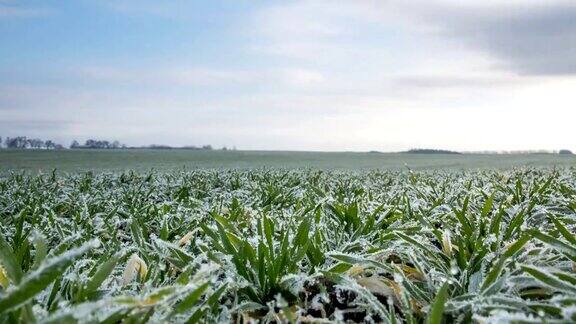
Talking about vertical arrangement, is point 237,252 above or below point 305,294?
above

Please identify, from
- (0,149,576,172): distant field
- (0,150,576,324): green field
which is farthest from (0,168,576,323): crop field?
(0,149,576,172): distant field

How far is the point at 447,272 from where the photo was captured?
207cm

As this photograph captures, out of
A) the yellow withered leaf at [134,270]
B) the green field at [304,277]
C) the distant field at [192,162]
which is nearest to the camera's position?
the green field at [304,277]

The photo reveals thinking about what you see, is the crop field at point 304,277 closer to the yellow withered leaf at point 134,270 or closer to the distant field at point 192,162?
the yellow withered leaf at point 134,270

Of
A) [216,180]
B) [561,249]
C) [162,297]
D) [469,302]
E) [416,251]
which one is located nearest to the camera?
[162,297]

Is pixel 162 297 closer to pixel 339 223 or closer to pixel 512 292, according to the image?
pixel 512 292

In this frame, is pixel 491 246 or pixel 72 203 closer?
pixel 491 246

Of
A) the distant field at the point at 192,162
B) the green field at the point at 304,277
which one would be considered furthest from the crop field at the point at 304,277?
the distant field at the point at 192,162

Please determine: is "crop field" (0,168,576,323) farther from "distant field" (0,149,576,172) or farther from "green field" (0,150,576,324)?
"distant field" (0,149,576,172)

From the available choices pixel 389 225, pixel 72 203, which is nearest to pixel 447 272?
pixel 389 225

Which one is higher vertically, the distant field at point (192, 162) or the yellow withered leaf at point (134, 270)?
the distant field at point (192, 162)

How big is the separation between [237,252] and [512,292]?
1061 mm

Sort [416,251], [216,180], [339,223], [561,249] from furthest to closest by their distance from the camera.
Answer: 1. [216,180]
2. [339,223]
3. [416,251]
4. [561,249]

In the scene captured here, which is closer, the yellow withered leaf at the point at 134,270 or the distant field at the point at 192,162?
the yellow withered leaf at the point at 134,270
